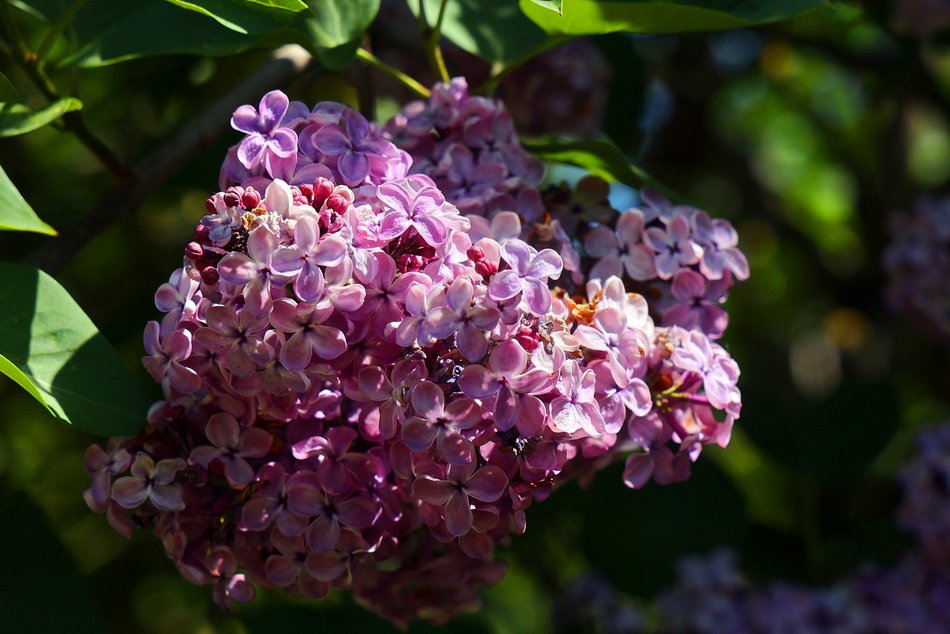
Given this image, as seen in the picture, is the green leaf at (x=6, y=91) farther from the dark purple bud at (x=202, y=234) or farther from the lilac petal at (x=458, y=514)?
the lilac petal at (x=458, y=514)

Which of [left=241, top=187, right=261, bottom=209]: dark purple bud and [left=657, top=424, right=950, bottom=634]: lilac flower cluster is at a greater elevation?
[left=241, top=187, right=261, bottom=209]: dark purple bud

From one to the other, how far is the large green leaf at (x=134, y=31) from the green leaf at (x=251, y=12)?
5.6 inches

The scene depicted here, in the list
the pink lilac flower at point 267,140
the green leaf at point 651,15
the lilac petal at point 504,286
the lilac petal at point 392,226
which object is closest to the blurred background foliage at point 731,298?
the green leaf at point 651,15

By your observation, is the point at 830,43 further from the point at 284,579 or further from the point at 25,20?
the point at 284,579

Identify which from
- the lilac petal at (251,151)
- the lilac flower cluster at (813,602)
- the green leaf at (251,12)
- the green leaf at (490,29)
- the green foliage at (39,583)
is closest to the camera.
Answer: the lilac petal at (251,151)

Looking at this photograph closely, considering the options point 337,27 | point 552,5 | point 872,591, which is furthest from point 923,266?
point 337,27

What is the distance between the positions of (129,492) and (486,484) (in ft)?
1.29

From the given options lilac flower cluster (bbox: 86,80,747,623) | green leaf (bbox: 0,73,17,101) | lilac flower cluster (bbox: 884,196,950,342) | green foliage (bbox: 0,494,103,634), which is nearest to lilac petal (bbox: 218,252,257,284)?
lilac flower cluster (bbox: 86,80,747,623)

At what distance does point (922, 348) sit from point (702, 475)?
1.33 meters

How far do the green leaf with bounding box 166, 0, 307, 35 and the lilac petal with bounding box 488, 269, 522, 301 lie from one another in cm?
43

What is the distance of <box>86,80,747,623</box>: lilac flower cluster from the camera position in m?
1.05

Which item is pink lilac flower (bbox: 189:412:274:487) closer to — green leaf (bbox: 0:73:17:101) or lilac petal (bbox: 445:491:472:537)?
lilac petal (bbox: 445:491:472:537)

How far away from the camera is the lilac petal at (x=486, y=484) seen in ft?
3.59

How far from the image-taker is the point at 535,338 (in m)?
1.08
